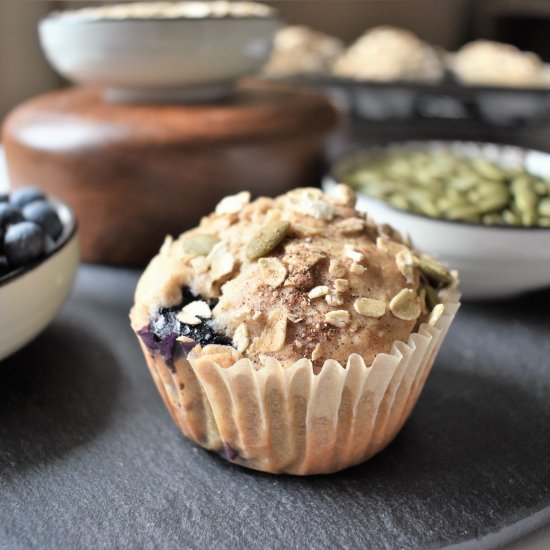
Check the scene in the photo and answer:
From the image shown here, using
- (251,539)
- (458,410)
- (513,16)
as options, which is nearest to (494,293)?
(458,410)

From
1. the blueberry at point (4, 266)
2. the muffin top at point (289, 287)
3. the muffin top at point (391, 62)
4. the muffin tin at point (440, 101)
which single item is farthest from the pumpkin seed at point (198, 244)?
the muffin top at point (391, 62)

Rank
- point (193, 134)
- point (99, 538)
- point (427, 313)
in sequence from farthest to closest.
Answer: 1. point (193, 134)
2. point (427, 313)
3. point (99, 538)

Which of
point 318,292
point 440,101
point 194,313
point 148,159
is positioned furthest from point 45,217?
point 440,101

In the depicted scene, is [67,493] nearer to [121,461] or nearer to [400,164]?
[121,461]

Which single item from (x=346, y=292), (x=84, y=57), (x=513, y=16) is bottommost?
(x=513, y=16)

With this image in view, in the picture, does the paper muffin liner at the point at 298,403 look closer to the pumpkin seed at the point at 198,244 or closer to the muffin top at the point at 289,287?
the muffin top at the point at 289,287

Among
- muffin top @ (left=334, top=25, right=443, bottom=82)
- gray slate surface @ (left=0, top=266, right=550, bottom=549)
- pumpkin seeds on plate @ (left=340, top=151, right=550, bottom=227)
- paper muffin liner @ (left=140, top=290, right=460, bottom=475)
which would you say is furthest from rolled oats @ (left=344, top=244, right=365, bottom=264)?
muffin top @ (left=334, top=25, right=443, bottom=82)
